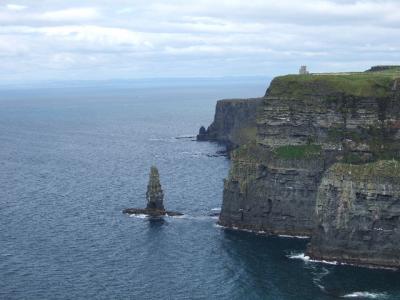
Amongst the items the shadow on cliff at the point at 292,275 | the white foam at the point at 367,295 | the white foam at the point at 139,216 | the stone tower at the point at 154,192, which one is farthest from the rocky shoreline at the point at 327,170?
the white foam at the point at 139,216

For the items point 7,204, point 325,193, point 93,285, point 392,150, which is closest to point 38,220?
point 7,204

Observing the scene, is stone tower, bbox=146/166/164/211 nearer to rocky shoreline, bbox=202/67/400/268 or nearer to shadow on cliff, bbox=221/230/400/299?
rocky shoreline, bbox=202/67/400/268

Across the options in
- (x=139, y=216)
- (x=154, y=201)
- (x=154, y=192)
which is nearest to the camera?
(x=139, y=216)

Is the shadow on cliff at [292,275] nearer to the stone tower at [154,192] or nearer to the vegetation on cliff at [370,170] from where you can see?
the vegetation on cliff at [370,170]

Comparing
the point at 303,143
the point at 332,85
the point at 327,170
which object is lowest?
the point at 327,170

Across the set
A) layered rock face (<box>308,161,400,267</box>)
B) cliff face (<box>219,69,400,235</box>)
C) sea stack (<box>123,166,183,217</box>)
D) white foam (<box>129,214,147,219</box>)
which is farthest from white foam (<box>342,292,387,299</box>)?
white foam (<box>129,214,147,219</box>)

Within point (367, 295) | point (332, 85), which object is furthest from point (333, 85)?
point (367, 295)

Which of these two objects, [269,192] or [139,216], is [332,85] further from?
[139,216]
